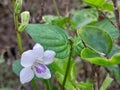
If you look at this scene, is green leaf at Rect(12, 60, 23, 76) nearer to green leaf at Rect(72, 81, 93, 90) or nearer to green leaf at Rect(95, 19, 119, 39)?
green leaf at Rect(72, 81, 93, 90)

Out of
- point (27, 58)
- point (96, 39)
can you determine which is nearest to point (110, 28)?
point (96, 39)

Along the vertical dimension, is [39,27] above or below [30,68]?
above

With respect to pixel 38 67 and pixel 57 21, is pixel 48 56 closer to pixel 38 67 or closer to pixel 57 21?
pixel 38 67

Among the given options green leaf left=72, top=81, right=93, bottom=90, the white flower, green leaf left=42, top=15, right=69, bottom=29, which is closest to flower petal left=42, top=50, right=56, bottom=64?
the white flower

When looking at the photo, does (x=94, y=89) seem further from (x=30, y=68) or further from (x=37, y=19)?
(x=37, y=19)

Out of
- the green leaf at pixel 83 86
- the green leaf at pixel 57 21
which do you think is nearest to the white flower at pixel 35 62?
the green leaf at pixel 83 86

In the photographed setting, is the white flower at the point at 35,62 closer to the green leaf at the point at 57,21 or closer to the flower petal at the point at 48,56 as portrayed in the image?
the flower petal at the point at 48,56

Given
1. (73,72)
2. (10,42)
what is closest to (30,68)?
(73,72)
